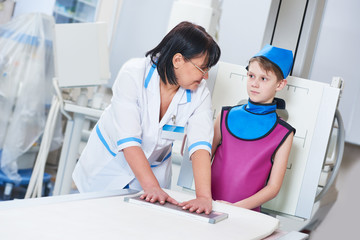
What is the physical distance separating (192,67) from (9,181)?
83.5 inches

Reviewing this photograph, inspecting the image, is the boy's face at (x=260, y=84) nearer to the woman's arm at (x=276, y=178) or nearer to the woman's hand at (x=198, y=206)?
the woman's arm at (x=276, y=178)

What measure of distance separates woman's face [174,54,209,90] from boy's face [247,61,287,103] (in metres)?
0.15

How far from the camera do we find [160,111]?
1.39 metres

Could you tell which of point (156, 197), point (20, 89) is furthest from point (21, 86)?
point (156, 197)

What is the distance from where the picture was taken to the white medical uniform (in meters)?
1.30

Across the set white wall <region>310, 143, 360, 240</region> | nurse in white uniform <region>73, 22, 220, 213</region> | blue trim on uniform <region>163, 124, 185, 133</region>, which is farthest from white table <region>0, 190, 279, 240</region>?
white wall <region>310, 143, 360, 240</region>

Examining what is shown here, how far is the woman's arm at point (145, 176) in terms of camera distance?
1085mm

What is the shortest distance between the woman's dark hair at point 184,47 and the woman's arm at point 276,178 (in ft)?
1.12

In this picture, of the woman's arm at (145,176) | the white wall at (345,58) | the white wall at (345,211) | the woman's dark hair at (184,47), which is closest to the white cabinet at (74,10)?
the white wall at (345,58)

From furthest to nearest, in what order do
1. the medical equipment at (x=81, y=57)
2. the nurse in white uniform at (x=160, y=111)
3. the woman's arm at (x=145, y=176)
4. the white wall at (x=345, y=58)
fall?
the white wall at (x=345, y=58), the medical equipment at (x=81, y=57), the nurse in white uniform at (x=160, y=111), the woman's arm at (x=145, y=176)

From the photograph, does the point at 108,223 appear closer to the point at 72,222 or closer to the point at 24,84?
the point at 72,222

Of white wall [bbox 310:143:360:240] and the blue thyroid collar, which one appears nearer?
the blue thyroid collar

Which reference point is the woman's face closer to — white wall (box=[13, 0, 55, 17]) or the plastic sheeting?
the plastic sheeting

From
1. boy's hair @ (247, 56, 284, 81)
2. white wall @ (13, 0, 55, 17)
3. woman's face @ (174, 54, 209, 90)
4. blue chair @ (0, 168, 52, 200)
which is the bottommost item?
blue chair @ (0, 168, 52, 200)
